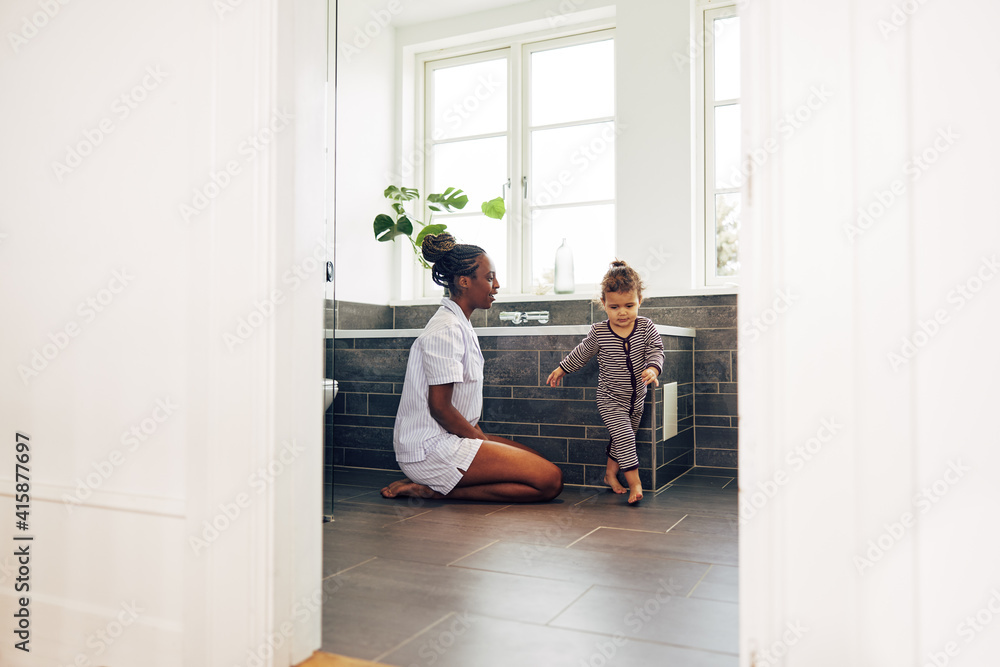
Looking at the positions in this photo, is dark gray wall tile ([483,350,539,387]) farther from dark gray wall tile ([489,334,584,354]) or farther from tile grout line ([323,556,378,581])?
tile grout line ([323,556,378,581])

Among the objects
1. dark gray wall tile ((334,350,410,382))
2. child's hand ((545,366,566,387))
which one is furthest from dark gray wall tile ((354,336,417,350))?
child's hand ((545,366,566,387))

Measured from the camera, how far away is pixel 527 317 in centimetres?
370

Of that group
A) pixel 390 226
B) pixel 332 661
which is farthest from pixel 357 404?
pixel 332 661

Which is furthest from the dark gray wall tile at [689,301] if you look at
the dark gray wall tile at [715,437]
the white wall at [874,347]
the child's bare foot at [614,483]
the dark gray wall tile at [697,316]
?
the white wall at [874,347]

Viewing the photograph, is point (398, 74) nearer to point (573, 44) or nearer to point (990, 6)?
point (573, 44)

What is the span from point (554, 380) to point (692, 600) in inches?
54.4

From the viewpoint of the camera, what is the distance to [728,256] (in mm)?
3633

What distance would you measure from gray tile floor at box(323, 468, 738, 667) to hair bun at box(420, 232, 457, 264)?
0.95m

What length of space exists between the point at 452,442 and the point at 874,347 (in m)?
1.83

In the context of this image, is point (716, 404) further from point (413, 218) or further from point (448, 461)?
point (413, 218)

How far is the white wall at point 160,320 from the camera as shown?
1.18 m

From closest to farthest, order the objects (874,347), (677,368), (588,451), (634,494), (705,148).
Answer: (874,347) → (634,494) → (588,451) → (677,368) → (705,148)

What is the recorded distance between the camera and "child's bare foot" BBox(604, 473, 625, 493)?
107 inches

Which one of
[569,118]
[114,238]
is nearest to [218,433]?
[114,238]
